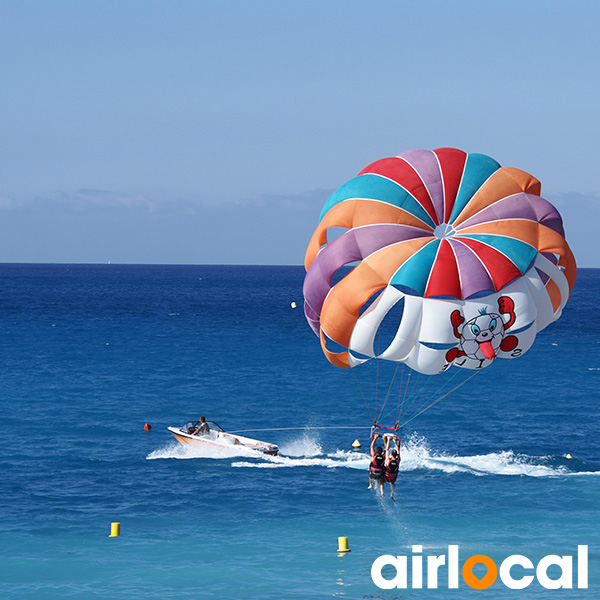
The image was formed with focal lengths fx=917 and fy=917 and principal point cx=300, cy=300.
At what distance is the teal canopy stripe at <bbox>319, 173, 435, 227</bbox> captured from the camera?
1043 inches

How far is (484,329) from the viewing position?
1025 inches

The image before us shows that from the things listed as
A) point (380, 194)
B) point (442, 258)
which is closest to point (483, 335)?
point (442, 258)

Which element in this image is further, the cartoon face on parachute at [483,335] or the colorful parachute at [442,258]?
the cartoon face on parachute at [483,335]

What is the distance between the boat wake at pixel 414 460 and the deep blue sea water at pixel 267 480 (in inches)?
6.3

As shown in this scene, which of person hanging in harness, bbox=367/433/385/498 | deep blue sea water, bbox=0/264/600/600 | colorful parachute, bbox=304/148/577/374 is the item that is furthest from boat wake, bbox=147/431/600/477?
colorful parachute, bbox=304/148/577/374

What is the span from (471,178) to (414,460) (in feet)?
63.0

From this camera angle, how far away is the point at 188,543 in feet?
102

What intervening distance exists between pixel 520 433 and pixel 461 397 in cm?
1170

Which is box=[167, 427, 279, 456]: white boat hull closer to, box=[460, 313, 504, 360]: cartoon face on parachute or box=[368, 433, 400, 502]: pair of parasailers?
box=[368, 433, 400, 502]: pair of parasailers

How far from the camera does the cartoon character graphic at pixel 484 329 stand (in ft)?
84.9

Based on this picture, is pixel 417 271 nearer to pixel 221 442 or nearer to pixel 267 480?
pixel 267 480

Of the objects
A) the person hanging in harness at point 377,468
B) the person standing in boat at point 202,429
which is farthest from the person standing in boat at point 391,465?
the person standing in boat at point 202,429

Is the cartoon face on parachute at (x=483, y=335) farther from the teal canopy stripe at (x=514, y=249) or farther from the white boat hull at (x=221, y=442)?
the white boat hull at (x=221, y=442)

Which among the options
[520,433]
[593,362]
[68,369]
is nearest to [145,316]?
[68,369]
